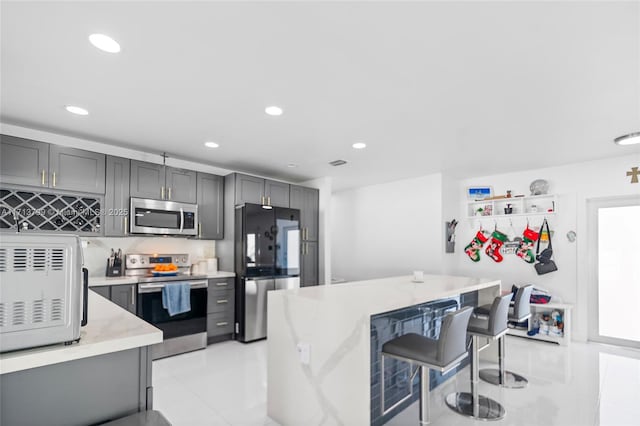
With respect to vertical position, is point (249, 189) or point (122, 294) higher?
point (249, 189)

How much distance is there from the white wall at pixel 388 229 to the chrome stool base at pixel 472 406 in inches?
98.8

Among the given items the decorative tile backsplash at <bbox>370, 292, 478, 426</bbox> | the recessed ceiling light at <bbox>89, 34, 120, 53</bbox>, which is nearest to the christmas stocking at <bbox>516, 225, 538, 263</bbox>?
the decorative tile backsplash at <bbox>370, 292, 478, 426</bbox>

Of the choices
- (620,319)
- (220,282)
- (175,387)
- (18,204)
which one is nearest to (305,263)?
(220,282)

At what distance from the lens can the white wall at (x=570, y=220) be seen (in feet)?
14.4

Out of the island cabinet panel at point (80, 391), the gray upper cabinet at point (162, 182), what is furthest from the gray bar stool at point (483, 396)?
the gray upper cabinet at point (162, 182)

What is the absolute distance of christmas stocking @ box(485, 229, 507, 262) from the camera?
206 inches

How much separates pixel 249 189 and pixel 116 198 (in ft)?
5.09

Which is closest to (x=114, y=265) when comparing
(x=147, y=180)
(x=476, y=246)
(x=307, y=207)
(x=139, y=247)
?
(x=139, y=247)

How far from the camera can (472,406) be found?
2666 millimetres

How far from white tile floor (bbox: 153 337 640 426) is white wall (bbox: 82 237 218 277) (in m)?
1.23

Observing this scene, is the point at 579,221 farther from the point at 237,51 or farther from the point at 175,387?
the point at 175,387

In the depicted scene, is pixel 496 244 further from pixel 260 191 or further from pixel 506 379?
pixel 260 191

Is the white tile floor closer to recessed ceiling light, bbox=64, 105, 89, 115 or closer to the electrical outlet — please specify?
the electrical outlet

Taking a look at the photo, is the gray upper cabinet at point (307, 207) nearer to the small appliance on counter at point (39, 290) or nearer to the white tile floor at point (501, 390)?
the white tile floor at point (501, 390)
